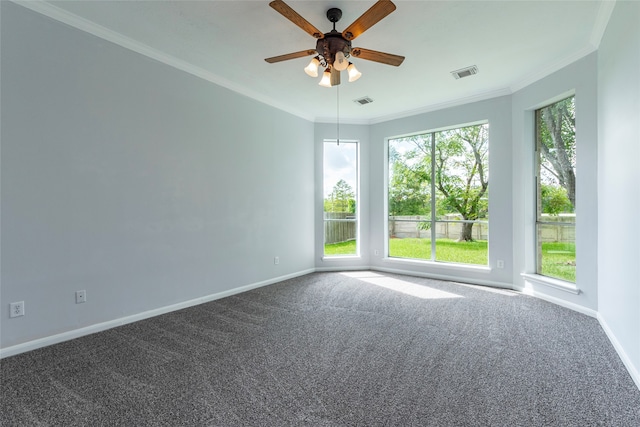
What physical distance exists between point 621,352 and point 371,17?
3.22 metres

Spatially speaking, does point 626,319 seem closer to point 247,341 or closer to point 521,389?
point 521,389

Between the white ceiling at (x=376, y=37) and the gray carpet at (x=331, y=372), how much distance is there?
9.49ft

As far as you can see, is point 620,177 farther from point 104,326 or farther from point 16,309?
point 16,309

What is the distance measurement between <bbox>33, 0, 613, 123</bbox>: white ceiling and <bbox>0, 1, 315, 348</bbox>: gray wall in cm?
26

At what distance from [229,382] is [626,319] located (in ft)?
9.91

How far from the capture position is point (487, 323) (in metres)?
3.08

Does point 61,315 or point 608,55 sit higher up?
point 608,55

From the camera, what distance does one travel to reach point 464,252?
16.4ft

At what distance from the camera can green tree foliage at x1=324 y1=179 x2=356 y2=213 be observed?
228 inches

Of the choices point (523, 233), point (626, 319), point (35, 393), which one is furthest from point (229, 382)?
point (523, 233)

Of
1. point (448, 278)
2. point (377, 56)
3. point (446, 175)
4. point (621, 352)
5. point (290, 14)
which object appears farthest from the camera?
point (446, 175)

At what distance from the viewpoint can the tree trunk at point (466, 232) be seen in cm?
493

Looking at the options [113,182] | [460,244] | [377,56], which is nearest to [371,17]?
[377,56]

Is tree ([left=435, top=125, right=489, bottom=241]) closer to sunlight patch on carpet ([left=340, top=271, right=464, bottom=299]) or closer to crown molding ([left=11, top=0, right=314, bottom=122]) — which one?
sunlight patch on carpet ([left=340, top=271, right=464, bottom=299])
